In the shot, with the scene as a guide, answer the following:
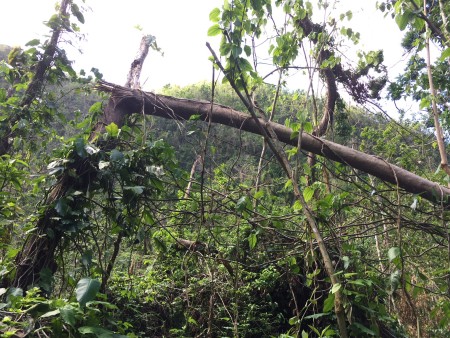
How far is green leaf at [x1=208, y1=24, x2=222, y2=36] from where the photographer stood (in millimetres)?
1935

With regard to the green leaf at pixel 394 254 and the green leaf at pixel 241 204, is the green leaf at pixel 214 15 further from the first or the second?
the green leaf at pixel 394 254

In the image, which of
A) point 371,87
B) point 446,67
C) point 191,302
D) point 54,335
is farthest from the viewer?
point 371,87

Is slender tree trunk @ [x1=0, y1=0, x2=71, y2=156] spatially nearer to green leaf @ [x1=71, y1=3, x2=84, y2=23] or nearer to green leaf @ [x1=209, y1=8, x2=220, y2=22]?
green leaf @ [x1=71, y1=3, x2=84, y2=23]

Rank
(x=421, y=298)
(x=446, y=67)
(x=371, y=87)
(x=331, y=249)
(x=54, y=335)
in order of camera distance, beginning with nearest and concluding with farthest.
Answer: (x=54, y=335)
(x=331, y=249)
(x=446, y=67)
(x=371, y=87)
(x=421, y=298)

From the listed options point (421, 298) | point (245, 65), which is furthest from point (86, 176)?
point (421, 298)

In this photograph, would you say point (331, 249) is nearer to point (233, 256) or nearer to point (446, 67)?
point (233, 256)

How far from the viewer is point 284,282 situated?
355 centimetres

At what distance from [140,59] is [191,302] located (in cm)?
218

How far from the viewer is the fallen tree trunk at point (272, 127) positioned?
2.44m

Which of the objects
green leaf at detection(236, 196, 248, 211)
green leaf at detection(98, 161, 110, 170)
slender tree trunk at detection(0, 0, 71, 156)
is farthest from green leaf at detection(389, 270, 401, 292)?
slender tree trunk at detection(0, 0, 71, 156)

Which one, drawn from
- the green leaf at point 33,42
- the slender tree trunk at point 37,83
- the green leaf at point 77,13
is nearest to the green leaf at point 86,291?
the slender tree trunk at point 37,83

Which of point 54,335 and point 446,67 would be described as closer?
point 54,335

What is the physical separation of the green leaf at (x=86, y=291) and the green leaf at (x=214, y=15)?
1.35 m

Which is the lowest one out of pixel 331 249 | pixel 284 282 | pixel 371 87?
pixel 284 282
